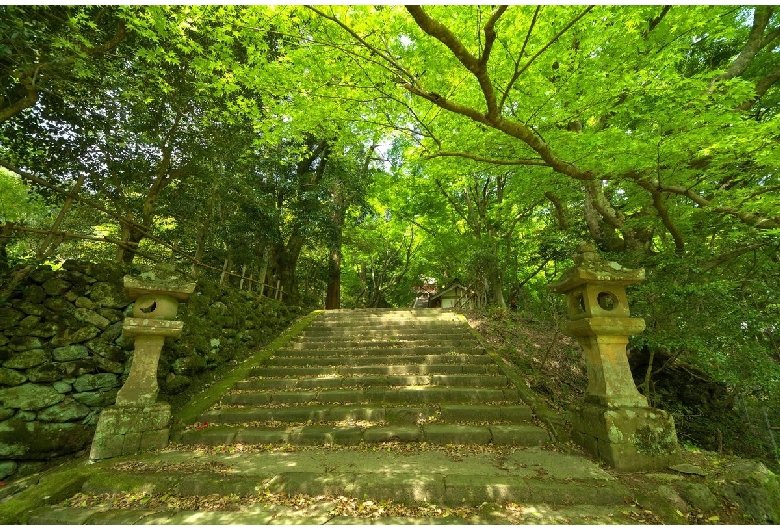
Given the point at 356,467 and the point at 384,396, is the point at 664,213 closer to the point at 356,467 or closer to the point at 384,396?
the point at 384,396

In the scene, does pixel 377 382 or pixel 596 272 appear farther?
pixel 377 382

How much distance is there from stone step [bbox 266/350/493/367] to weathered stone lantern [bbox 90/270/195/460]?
2691 millimetres

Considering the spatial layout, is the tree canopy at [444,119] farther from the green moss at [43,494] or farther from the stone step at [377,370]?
the green moss at [43,494]

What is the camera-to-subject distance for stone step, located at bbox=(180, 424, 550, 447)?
4.13 meters

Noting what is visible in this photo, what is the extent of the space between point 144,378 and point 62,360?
1399 millimetres

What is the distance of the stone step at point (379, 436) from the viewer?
13.5 feet

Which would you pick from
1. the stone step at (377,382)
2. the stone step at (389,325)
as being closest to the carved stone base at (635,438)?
the stone step at (377,382)

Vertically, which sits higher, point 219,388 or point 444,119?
point 444,119

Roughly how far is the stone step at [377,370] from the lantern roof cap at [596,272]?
275cm

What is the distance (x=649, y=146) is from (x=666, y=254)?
1.96 meters

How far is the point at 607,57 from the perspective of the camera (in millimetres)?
5426

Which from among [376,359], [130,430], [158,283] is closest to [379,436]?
[376,359]

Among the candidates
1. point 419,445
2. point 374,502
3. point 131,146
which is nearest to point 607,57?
point 419,445

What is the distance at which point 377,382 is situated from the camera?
5660 mm
